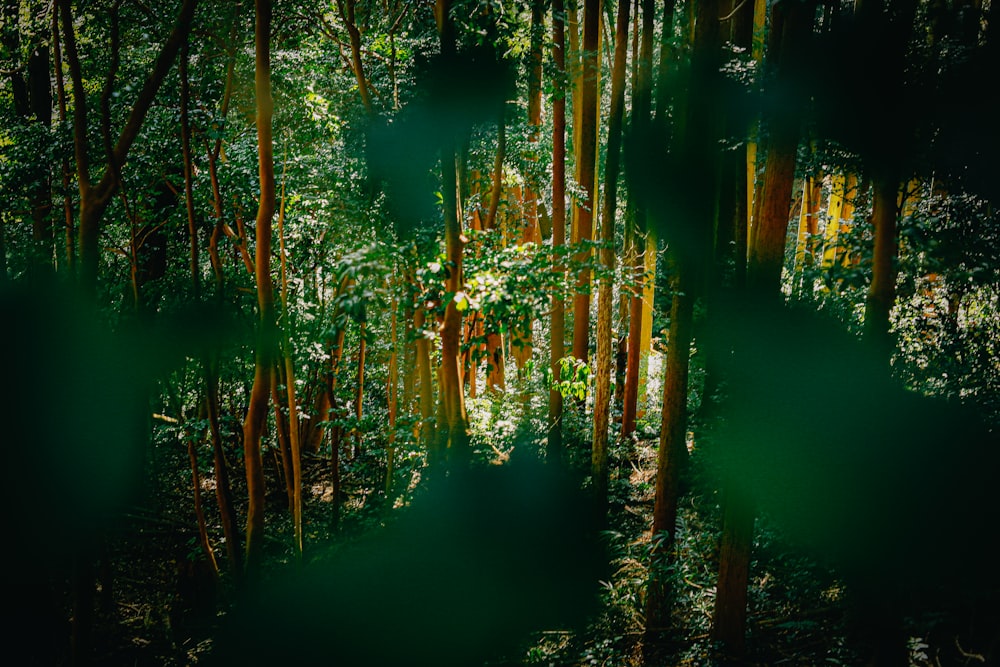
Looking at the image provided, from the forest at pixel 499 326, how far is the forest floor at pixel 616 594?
0.18ft

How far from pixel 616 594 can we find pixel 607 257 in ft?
13.2

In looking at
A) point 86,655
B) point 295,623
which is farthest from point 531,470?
point 86,655

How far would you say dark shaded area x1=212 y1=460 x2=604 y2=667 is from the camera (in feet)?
21.3

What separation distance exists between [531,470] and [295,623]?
3846mm

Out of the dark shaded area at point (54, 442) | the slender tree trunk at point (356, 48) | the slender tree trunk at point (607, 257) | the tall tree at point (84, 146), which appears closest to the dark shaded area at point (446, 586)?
the slender tree trunk at point (607, 257)

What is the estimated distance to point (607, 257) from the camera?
725cm

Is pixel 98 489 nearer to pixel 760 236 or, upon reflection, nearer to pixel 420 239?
pixel 420 239

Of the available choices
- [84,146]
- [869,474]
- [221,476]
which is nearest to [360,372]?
[221,476]

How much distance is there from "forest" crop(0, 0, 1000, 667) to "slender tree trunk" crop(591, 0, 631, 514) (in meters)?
0.05

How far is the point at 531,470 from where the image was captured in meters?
8.72

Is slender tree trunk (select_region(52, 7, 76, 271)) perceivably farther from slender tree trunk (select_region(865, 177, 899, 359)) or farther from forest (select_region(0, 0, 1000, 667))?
slender tree trunk (select_region(865, 177, 899, 359))

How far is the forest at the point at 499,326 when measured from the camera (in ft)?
12.3

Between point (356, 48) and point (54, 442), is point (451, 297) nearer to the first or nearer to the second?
point (356, 48)

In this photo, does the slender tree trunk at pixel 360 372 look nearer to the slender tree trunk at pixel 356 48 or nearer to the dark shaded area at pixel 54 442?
the slender tree trunk at pixel 356 48
